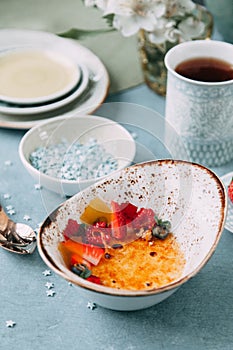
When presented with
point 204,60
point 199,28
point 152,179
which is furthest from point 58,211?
point 199,28

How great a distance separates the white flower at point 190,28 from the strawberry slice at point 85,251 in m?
0.57

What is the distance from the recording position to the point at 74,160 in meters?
1.17

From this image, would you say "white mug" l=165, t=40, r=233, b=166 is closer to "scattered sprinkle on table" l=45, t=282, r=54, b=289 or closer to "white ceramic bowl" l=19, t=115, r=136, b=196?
"white ceramic bowl" l=19, t=115, r=136, b=196

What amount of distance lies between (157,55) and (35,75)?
29 cm

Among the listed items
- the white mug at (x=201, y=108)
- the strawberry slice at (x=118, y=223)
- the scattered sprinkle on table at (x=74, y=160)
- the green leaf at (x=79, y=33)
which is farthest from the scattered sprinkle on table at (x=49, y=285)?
the green leaf at (x=79, y=33)

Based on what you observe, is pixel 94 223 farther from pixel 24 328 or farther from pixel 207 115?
pixel 207 115

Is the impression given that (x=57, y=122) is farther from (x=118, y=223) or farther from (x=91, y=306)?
(x=91, y=306)

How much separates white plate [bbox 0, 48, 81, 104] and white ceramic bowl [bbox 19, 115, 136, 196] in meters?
0.10

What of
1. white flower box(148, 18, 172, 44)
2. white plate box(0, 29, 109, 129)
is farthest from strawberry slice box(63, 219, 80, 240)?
white flower box(148, 18, 172, 44)

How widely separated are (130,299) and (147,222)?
0.67 ft

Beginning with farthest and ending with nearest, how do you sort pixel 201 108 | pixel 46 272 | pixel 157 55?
pixel 157 55, pixel 201 108, pixel 46 272

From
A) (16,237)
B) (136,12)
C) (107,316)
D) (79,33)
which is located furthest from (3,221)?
(79,33)

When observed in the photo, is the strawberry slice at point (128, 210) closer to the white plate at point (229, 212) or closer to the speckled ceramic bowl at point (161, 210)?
the speckled ceramic bowl at point (161, 210)

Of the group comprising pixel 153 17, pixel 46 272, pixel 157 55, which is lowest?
pixel 46 272
